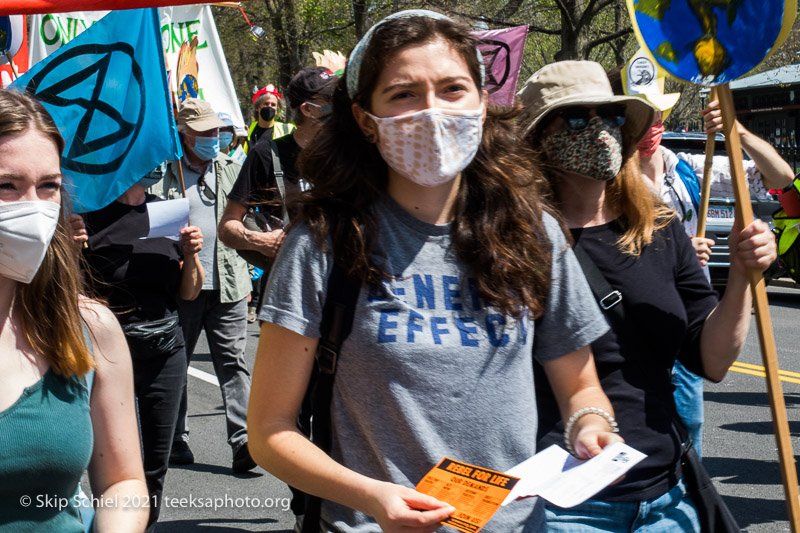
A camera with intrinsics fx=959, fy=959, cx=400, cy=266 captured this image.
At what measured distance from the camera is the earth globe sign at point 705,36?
8.42ft

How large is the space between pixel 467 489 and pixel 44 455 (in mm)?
898

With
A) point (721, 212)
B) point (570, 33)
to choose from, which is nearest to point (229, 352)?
point (721, 212)

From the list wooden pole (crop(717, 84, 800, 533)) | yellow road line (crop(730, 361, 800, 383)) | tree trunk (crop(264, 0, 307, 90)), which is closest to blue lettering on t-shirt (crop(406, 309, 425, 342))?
wooden pole (crop(717, 84, 800, 533))

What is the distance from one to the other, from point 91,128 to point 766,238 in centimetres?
310

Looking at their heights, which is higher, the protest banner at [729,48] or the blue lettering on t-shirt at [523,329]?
the protest banner at [729,48]

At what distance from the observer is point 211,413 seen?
7152 millimetres

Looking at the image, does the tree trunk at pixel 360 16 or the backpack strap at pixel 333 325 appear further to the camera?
the tree trunk at pixel 360 16

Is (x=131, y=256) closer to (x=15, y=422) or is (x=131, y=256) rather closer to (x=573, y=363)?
(x=15, y=422)

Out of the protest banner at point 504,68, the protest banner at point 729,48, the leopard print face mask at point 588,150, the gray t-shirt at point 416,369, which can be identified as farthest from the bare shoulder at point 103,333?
the protest banner at point 504,68

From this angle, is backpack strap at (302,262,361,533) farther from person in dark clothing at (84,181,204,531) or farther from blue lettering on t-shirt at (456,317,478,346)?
person in dark clothing at (84,181,204,531)

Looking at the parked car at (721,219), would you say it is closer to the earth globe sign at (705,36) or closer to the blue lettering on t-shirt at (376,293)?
the earth globe sign at (705,36)

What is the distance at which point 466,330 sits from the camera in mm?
1999

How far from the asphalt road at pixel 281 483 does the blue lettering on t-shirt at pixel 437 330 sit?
320cm

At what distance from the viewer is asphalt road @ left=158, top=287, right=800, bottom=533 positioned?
16.5 ft
